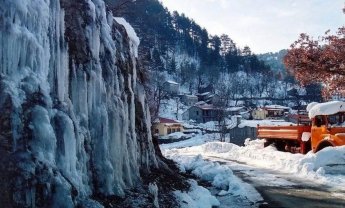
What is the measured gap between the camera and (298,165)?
63.3ft

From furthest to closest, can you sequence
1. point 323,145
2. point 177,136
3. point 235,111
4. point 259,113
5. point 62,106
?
1. point 235,111
2. point 259,113
3. point 177,136
4. point 323,145
5. point 62,106

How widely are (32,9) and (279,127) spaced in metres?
19.5

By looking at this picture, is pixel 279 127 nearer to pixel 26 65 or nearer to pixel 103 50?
pixel 103 50

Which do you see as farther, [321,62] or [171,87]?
[171,87]

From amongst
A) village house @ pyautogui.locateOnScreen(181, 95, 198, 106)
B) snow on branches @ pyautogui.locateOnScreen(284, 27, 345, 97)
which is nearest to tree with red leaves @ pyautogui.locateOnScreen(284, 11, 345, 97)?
snow on branches @ pyautogui.locateOnScreen(284, 27, 345, 97)

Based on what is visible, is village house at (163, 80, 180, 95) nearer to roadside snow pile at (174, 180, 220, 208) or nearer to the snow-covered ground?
the snow-covered ground

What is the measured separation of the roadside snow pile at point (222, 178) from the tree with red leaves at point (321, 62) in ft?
19.9

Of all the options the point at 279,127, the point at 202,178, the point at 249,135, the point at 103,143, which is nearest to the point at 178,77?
the point at 249,135

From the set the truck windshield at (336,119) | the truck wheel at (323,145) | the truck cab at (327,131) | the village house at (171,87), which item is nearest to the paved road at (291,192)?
the truck wheel at (323,145)

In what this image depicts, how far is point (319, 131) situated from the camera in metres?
20.4

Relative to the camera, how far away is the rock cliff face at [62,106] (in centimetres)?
674

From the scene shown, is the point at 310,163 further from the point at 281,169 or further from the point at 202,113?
the point at 202,113

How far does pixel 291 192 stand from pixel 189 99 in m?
81.9

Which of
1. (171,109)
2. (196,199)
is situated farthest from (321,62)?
(171,109)
